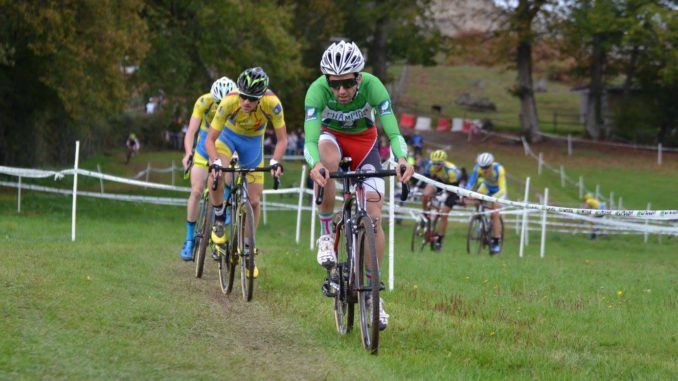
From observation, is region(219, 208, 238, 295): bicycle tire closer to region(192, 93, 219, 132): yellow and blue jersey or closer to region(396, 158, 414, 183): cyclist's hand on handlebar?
region(192, 93, 219, 132): yellow and blue jersey

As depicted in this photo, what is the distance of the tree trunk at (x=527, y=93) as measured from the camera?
60125 mm

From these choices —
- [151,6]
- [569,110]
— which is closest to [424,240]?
[151,6]

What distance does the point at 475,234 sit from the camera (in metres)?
20.7

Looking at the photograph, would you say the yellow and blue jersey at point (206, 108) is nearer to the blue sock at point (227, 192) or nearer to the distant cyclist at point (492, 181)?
the blue sock at point (227, 192)

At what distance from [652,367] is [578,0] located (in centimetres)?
5100

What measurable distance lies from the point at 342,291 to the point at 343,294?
28 millimetres

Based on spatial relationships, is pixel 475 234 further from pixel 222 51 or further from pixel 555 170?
pixel 555 170

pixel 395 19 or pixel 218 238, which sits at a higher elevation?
pixel 395 19

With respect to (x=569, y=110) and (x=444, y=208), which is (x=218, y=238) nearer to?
(x=444, y=208)

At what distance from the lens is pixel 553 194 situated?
4134 centimetres

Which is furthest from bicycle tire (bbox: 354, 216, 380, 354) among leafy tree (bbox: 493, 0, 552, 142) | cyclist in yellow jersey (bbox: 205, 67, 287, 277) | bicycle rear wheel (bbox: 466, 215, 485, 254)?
leafy tree (bbox: 493, 0, 552, 142)

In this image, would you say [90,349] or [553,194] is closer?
[90,349]

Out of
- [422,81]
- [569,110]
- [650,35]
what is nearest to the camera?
[650,35]

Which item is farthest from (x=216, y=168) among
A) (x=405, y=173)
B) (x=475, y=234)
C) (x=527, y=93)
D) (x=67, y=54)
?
(x=527, y=93)
